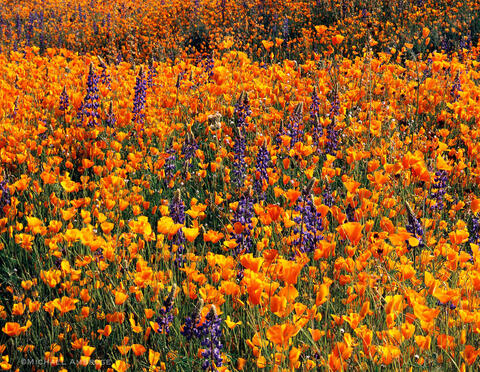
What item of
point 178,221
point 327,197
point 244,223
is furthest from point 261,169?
point 178,221

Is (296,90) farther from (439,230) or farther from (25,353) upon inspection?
(25,353)

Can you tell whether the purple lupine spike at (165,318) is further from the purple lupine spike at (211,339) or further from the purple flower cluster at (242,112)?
the purple flower cluster at (242,112)

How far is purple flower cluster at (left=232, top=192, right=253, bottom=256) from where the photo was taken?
96.3 inches

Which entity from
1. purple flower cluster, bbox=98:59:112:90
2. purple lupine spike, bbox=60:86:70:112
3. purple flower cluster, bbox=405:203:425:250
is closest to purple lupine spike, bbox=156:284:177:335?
purple flower cluster, bbox=405:203:425:250

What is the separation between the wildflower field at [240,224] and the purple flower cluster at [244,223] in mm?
13

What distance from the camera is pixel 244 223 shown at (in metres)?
2.51

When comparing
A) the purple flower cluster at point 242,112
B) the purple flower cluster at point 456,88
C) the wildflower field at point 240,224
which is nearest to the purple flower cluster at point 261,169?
the wildflower field at point 240,224

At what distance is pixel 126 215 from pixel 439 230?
1995 millimetres

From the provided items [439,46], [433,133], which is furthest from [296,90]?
[439,46]

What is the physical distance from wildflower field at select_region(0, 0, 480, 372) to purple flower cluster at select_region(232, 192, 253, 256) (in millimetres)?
13

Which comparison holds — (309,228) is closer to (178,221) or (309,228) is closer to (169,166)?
(178,221)

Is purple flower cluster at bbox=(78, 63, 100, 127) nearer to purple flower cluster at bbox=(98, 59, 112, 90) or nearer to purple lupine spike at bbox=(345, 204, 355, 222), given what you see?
purple flower cluster at bbox=(98, 59, 112, 90)

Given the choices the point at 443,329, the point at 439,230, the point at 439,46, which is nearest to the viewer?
the point at 443,329

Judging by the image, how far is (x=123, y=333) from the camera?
2.02 metres
